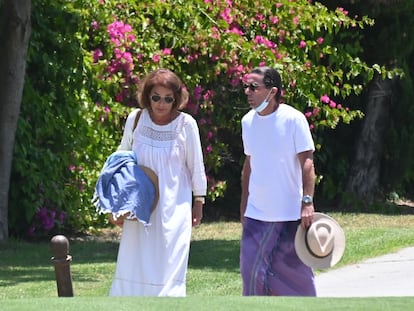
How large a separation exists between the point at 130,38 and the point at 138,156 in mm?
7262

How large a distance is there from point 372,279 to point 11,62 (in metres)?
4.75

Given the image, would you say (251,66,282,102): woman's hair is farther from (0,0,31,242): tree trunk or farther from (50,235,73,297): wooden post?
(0,0,31,242): tree trunk

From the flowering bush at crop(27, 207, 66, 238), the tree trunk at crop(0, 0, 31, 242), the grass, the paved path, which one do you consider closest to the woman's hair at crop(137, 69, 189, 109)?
the grass

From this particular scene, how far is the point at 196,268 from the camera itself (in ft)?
38.2

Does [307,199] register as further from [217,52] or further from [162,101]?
[217,52]

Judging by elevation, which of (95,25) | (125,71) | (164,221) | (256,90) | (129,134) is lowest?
(164,221)

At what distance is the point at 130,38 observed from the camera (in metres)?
14.6

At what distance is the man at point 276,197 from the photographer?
7.55m

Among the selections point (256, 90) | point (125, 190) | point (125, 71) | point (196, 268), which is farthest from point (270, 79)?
point (125, 71)

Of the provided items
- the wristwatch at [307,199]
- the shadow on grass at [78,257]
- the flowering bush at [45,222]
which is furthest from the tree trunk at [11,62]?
the wristwatch at [307,199]

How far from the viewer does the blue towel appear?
7.25 metres

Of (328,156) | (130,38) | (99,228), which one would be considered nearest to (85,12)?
(130,38)

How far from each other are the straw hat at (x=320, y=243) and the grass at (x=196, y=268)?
54 cm

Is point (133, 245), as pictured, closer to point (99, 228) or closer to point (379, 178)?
point (99, 228)
